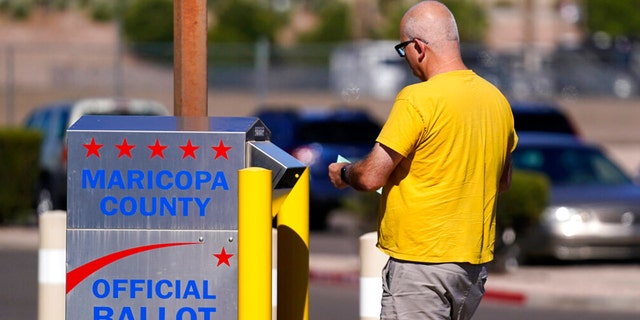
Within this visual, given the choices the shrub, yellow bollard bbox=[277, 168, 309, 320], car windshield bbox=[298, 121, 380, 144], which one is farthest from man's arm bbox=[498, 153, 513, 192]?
car windshield bbox=[298, 121, 380, 144]

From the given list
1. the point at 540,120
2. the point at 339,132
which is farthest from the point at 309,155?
the point at 540,120

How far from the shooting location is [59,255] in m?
7.09

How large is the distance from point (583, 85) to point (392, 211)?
34.3 meters

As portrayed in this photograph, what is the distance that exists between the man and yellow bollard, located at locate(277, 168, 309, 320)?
425mm

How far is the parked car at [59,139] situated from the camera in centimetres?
1873

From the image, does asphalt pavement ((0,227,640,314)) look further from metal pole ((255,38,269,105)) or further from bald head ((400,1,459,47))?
metal pole ((255,38,269,105))

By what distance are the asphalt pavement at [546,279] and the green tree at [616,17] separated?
1938 inches

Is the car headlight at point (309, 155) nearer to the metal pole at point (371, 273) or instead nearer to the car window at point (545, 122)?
the car window at point (545, 122)

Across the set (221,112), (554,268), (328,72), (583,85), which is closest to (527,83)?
(583,85)

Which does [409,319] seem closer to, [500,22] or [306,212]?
[306,212]

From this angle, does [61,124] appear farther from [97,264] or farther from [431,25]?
[431,25]

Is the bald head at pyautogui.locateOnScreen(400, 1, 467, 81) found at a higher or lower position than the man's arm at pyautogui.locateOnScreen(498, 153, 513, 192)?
higher

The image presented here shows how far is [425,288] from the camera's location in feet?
16.4

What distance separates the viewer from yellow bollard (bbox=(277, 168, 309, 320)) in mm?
5445
